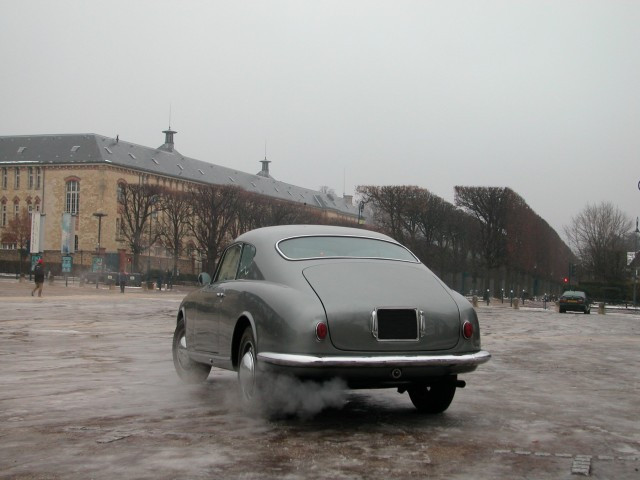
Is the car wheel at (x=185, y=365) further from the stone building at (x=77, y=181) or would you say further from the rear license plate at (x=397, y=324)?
the stone building at (x=77, y=181)

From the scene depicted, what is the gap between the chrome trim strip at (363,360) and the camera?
6727 mm

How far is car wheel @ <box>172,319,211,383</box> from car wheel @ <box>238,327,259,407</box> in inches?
75.8

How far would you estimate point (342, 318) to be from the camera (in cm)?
690

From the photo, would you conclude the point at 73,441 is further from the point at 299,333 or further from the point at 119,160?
the point at 119,160

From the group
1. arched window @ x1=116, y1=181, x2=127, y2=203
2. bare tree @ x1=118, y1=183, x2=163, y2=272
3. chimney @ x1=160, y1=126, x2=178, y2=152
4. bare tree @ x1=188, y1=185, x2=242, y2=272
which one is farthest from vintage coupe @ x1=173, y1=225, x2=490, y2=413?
chimney @ x1=160, y1=126, x2=178, y2=152

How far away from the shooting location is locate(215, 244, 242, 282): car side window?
8.80 m

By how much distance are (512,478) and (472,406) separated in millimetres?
3078

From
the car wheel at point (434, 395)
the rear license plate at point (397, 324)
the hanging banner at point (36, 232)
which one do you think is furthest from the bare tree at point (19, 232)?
the rear license plate at point (397, 324)

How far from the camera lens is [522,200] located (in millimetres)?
79312

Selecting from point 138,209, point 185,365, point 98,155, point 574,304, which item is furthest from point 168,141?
point 185,365

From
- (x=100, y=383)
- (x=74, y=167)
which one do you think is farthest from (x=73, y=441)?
(x=74, y=167)

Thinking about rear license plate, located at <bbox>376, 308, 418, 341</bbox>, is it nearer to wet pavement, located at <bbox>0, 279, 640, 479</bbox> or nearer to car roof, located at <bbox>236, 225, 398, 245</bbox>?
wet pavement, located at <bbox>0, 279, 640, 479</bbox>

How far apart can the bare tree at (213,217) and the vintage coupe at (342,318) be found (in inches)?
2879

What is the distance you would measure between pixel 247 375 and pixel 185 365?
→ 2537 millimetres
